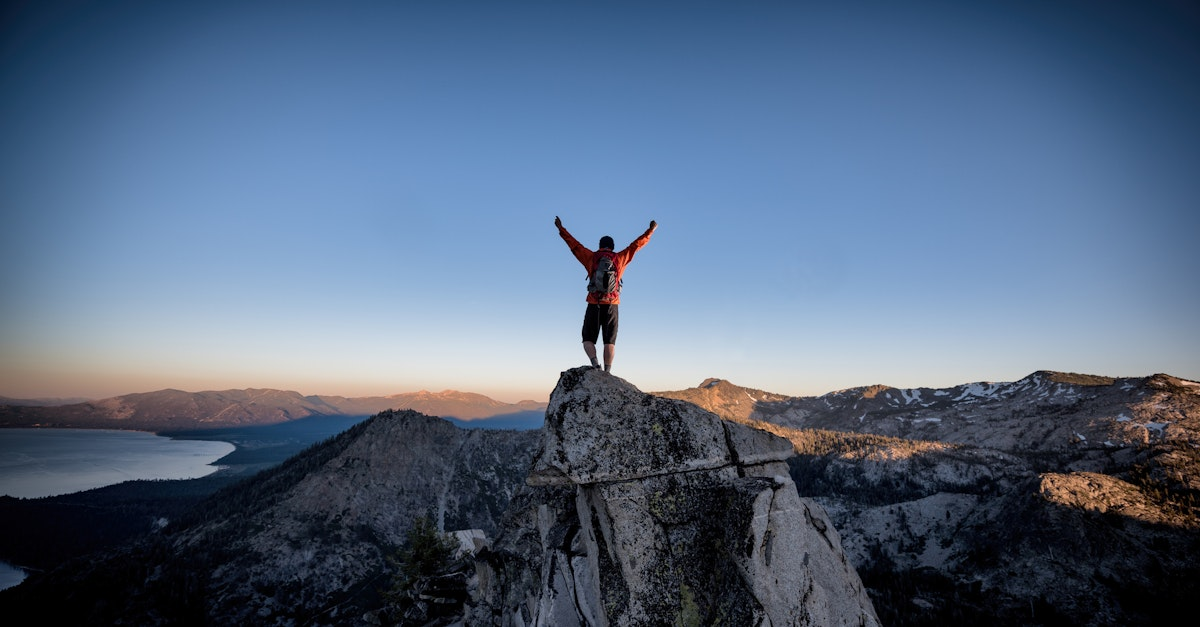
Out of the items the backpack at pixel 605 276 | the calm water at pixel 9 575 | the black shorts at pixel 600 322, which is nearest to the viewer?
the backpack at pixel 605 276

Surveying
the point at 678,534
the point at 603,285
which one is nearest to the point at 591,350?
the point at 603,285

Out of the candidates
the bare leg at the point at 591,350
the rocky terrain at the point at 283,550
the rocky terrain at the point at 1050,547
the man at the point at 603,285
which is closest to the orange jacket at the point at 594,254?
the man at the point at 603,285

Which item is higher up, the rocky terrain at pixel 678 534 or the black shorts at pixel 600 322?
the black shorts at pixel 600 322

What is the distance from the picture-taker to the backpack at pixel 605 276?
44.8 ft

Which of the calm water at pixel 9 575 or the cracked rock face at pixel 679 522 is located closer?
the cracked rock face at pixel 679 522

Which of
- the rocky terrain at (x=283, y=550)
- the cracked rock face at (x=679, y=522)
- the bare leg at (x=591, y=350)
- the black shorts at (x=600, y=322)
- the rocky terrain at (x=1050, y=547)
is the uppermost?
the black shorts at (x=600, y=322)

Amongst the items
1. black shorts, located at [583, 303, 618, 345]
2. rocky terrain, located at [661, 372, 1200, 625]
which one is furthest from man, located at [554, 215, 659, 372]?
rocky terrain, located at [661, 372, 1200, 625]

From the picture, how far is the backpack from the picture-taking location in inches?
538

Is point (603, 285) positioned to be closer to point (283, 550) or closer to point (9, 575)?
point (283, 550)

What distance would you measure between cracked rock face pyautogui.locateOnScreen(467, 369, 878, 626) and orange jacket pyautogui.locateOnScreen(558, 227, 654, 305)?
2.39 meters

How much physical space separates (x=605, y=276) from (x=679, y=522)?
24.9 feet

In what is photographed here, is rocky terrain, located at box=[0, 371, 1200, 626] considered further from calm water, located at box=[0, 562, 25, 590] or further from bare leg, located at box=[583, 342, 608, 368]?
calm water, located at box=[0, 562, 25, 590]

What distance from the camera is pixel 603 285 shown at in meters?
13.7

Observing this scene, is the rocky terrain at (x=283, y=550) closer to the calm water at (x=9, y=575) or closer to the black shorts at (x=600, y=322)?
the calm water at (x=9, y=575)
